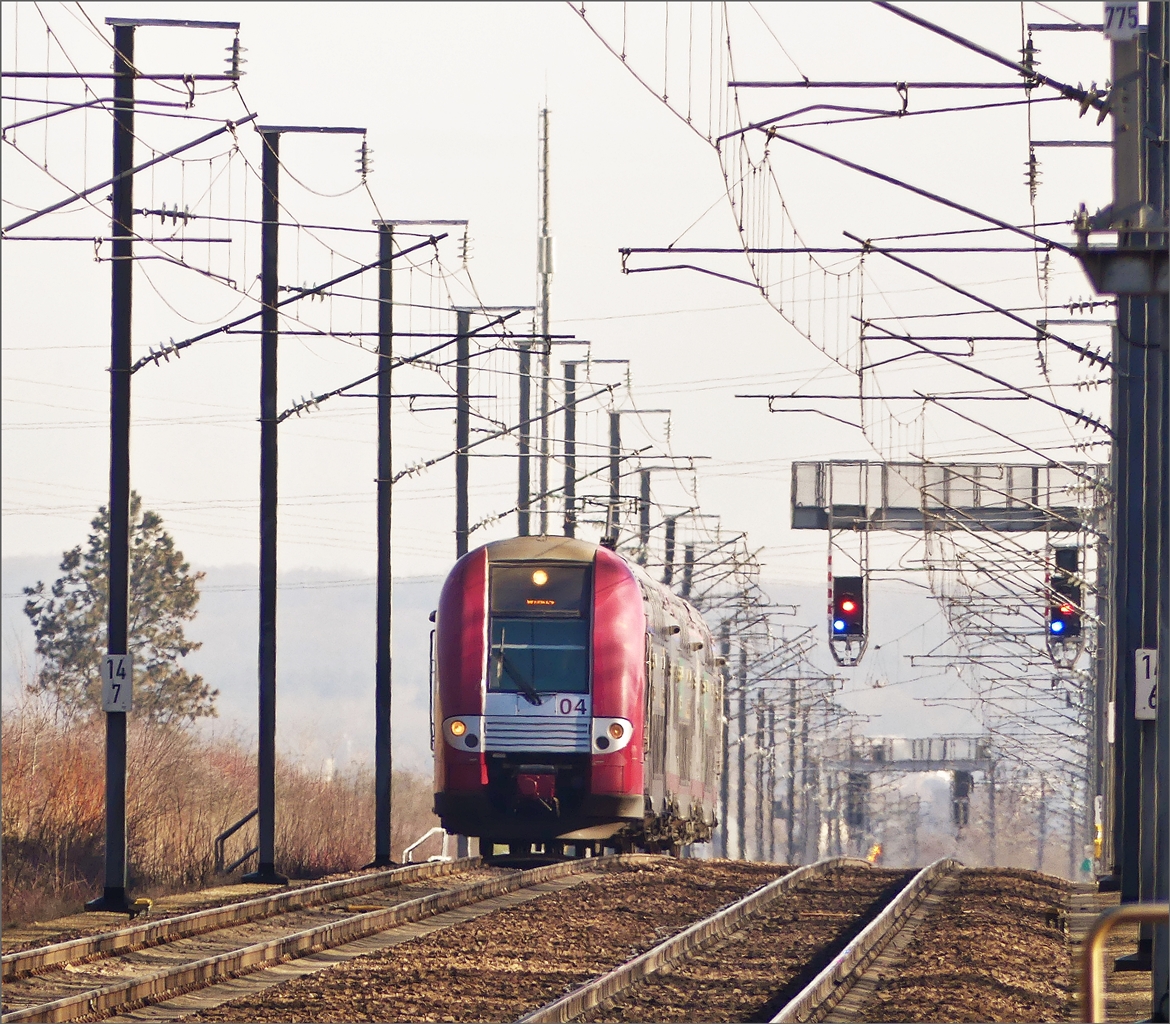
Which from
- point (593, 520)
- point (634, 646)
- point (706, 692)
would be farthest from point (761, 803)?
point (634, 646)

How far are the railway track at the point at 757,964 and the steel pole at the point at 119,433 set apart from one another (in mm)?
6296

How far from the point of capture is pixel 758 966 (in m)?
16.3

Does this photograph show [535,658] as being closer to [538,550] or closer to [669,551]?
[538,550]

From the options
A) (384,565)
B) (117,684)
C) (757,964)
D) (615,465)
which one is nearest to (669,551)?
(615,465)

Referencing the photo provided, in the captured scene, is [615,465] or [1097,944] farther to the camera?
[615,465]

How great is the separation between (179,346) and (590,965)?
9.06m

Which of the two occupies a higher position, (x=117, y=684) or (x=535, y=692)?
(x=117, y=684)

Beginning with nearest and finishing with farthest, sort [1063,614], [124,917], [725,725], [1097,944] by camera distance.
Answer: [1097,944], [124,917], [1063,614], [725,725]

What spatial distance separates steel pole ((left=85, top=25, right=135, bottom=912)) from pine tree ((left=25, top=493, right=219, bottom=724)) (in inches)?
2275

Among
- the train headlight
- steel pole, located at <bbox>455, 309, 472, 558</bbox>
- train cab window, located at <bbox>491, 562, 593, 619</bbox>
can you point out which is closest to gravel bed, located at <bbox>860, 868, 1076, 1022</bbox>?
the train headlight

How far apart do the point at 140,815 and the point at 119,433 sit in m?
11.9

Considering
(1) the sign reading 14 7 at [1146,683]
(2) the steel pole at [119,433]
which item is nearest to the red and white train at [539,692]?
(2) the steel pole at [119,433]

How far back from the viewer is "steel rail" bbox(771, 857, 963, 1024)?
13.6m

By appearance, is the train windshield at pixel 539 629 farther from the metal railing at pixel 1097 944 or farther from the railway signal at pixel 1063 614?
the metal railing at pixel 1097 944
